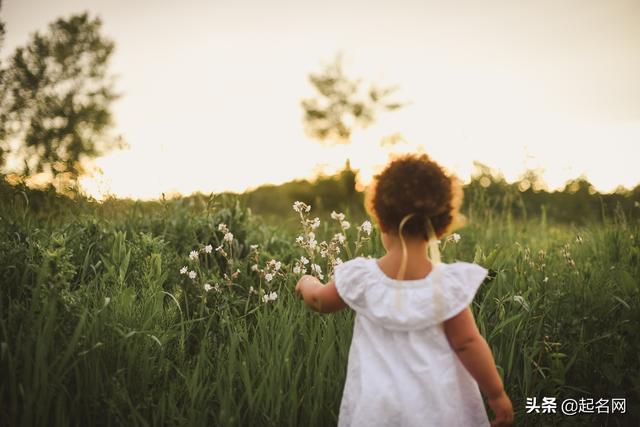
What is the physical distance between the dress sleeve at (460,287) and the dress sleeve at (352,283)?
341 mm

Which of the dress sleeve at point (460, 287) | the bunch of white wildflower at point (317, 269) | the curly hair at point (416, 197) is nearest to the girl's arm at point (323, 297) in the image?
the curly hair at point (416, 197)

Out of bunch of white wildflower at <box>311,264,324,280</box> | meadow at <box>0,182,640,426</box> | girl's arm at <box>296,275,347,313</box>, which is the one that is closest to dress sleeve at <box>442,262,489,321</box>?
girl's arm at <box>296,275,347,313</box>

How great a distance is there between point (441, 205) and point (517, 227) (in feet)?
15.7

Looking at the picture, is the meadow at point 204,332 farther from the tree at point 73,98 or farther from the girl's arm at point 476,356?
the tree at point 73,98

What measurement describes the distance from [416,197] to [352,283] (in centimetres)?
46

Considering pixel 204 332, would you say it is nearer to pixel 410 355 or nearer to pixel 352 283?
pixel 352 283

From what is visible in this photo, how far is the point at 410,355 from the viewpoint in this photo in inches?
68.4

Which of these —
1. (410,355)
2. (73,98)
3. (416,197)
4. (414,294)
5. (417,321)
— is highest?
(73,98)

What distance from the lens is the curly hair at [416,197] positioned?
1672 millimetres

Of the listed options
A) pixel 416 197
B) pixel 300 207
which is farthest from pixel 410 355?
pixel 300 207

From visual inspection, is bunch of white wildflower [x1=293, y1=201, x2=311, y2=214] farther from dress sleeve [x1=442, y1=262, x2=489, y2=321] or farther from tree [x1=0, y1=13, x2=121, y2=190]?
tree [x1=0, y1=13, x2=121, y2=190]

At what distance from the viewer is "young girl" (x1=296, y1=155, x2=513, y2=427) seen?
1677 mm

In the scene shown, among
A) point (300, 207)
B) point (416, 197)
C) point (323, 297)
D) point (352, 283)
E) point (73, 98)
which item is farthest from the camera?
point (73, 98)

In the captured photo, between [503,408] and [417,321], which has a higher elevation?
[417,321]
